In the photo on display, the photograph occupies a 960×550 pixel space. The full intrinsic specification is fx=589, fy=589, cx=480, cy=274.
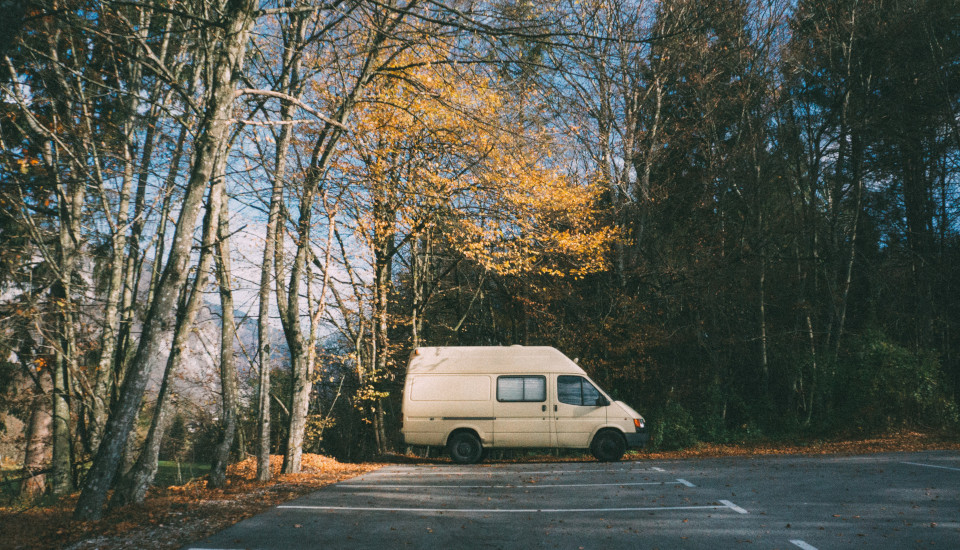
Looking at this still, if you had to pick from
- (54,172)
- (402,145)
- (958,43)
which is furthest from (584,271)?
(958,43)

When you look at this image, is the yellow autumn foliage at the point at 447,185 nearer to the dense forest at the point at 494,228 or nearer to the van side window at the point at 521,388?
the dense forest at the point at 494,228

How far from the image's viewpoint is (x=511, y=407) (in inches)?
541

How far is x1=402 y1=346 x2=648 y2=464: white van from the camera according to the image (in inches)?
534

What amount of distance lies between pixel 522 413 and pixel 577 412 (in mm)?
1265

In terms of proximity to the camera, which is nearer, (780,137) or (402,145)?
(402,145)

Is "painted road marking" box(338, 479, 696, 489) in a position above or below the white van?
below

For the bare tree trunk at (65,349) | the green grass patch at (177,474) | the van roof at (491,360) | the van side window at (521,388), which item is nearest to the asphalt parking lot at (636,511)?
the van side window at (521,388)

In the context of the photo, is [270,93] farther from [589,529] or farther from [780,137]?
[780,137]

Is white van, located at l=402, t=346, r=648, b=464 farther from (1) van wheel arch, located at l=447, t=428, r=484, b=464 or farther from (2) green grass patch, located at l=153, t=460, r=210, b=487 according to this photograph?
(2) green grass patch, located at l=153, t=460, r=210, b=487

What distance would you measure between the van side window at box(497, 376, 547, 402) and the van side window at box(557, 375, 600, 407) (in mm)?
393

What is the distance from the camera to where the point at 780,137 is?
21453mm

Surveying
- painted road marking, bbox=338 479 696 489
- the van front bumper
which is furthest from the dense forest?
the van front bumper

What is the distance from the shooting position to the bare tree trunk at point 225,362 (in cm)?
1059

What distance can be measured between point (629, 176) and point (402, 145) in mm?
9094
